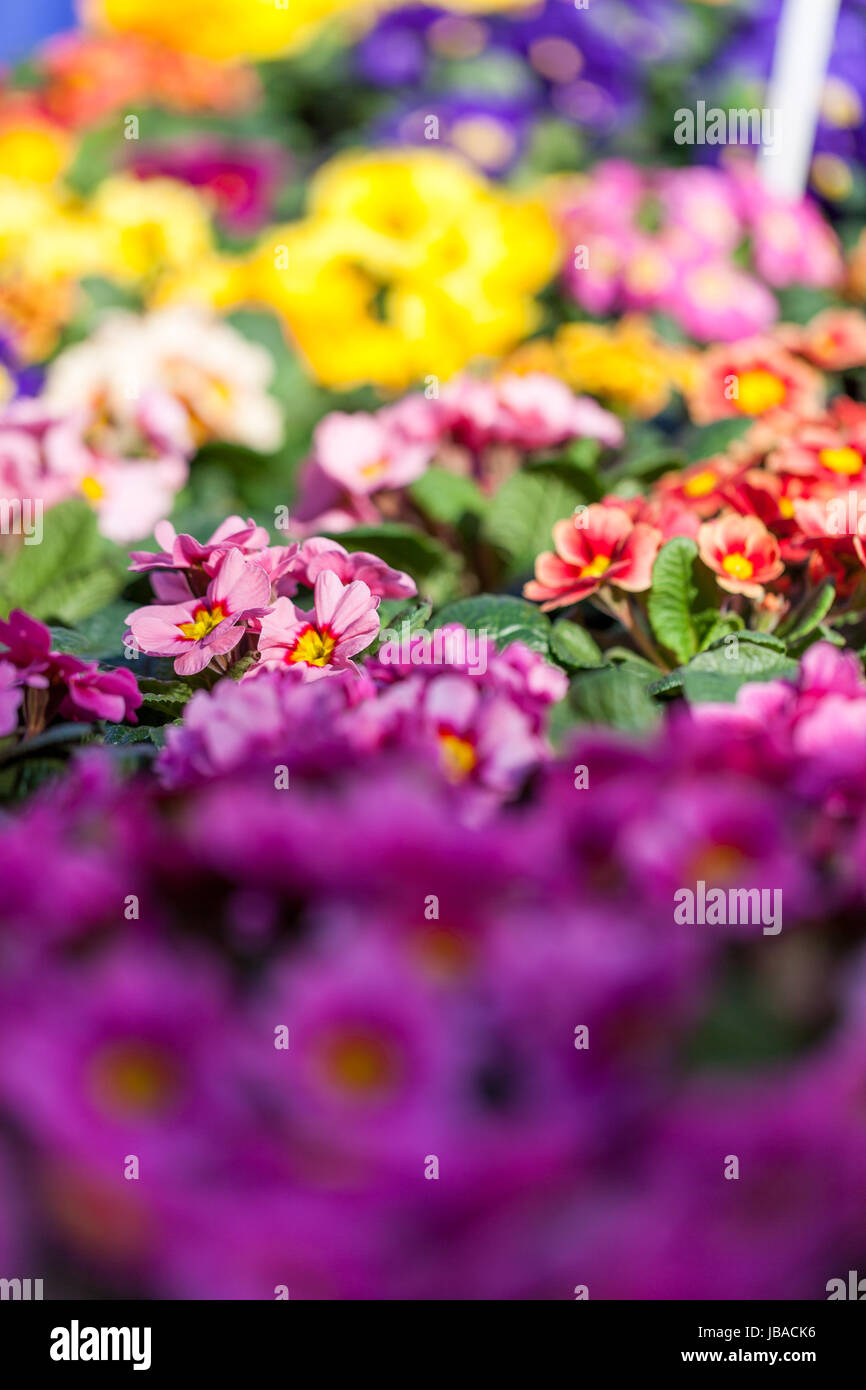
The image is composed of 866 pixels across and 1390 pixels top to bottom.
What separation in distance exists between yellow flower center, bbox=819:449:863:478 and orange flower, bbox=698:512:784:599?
0.18 m

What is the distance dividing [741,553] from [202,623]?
20.2 inches

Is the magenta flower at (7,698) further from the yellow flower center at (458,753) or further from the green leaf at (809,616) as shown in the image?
the green leaf at (809,616)

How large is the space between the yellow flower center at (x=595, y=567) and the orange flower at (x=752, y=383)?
0.65m

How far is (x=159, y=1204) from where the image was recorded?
0.50 m

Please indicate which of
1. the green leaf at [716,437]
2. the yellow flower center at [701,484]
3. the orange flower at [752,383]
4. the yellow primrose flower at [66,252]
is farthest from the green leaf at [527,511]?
the yellow primrose flower at [66,252]

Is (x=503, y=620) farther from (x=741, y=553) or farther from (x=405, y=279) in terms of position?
(x=405, y=279)

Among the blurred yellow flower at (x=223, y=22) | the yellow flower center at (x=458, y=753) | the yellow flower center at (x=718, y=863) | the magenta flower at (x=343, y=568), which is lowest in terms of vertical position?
the yellow flower center at (x=718, y=863)

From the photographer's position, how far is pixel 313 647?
1018 mm

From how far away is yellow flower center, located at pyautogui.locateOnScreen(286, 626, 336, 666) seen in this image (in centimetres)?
101

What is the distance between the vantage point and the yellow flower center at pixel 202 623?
1.02 metres

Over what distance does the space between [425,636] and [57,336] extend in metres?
1.66

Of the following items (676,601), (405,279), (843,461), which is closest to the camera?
(676,601)

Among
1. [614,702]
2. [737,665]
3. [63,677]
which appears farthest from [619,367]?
[63,677]
